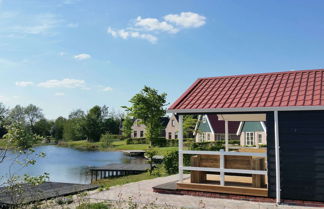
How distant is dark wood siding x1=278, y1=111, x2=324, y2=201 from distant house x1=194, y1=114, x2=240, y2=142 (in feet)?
127

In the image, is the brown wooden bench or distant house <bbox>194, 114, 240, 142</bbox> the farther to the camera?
distant house <bbox>194, 114, 240, 142</bbox>

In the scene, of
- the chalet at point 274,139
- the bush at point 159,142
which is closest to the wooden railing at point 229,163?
the chalet at point 274,139

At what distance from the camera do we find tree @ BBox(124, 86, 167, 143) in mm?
51656

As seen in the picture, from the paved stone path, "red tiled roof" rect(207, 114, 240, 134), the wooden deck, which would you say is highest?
"red tiled roof" rect(207, 114, 240, 134)

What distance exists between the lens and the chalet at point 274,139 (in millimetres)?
9859

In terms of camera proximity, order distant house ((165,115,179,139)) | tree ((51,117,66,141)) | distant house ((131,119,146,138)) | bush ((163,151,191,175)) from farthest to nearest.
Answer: tree ((51,117,66,141)), distant house ((131,119,146,138)), distant house ((165,115,179,139)), bush ((163,151,191,175))

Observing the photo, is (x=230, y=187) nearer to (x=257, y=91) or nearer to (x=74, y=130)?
(x=257, y=91)

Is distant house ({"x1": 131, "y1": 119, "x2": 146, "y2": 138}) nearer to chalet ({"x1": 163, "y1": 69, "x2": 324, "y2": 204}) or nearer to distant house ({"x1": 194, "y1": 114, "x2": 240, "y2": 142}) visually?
distant house ({"x1": 194, "y1": 114, "x2": 240, "y2": 142})

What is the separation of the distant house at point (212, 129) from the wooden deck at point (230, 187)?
3683 centimetres

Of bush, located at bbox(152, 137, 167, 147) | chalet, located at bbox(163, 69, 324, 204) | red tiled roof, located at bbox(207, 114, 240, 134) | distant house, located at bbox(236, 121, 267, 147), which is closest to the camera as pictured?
chalet, located at bbox(163, 69, 324, 204)

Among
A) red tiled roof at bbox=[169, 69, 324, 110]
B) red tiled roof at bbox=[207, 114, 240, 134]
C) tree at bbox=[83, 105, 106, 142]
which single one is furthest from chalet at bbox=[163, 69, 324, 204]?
tree at bbox=[83, 105, 106, 142]

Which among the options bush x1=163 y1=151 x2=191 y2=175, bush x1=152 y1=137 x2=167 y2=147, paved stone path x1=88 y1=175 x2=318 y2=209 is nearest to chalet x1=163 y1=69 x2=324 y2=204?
paved stone path x1=88 y1=175 x2=318 y2=209

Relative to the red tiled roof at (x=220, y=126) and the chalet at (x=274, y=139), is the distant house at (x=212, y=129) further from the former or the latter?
the chalet at (x=274, y=139)

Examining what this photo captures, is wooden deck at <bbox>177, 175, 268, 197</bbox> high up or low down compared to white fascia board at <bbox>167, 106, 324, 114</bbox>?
down
